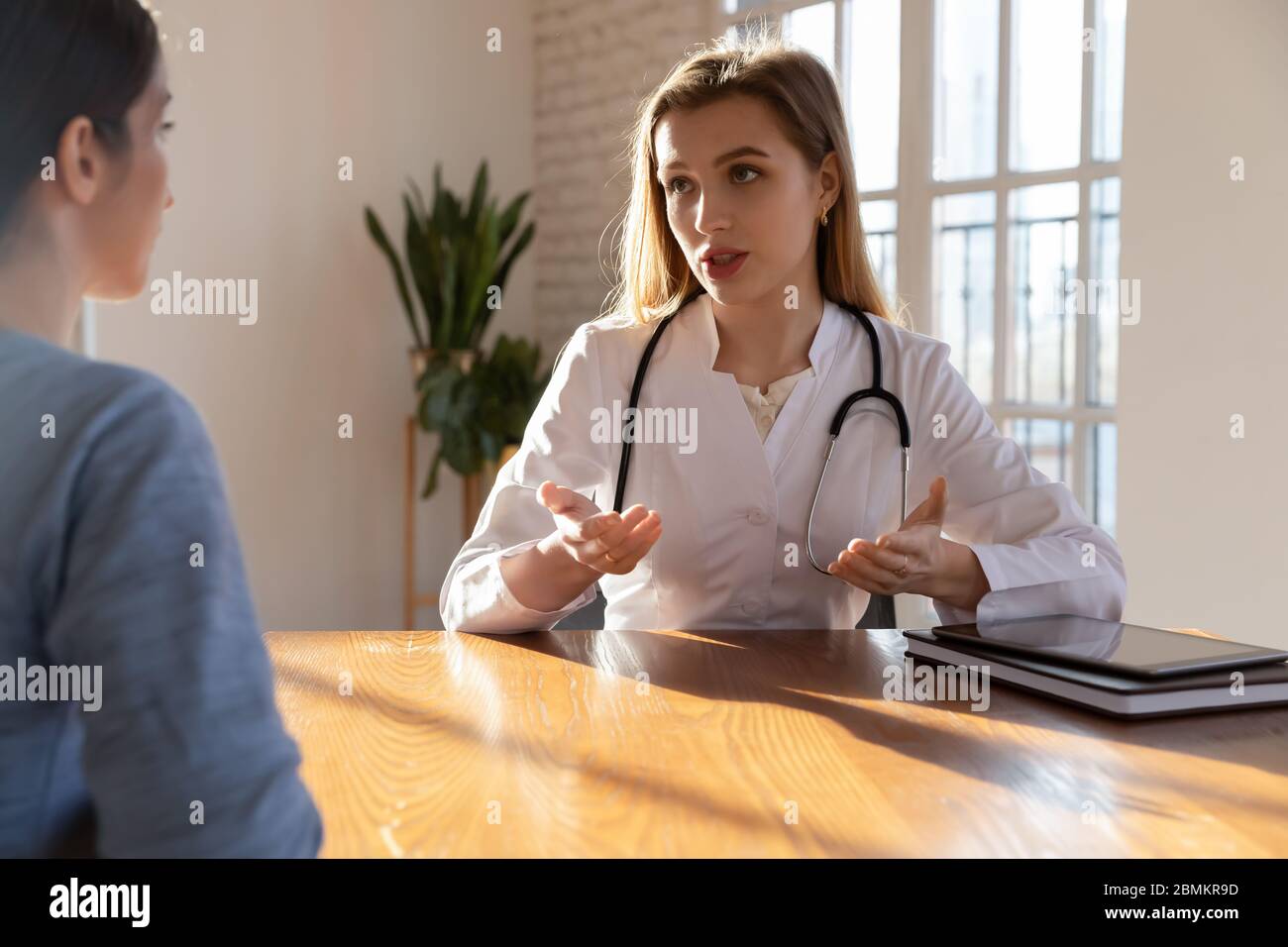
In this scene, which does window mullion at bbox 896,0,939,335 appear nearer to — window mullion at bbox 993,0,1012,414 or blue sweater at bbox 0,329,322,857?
window mullion at bbox 993,0,1012,414

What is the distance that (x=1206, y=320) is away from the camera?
9.62 ft

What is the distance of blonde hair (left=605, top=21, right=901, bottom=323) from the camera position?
1.90m

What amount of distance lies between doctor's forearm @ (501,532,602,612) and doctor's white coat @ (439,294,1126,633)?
0.57 ft

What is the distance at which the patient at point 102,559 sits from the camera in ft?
1.99

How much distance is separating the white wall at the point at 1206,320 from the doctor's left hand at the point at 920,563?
1543 mm

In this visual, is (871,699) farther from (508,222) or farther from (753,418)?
(508,222)

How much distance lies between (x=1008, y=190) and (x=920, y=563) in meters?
2.42

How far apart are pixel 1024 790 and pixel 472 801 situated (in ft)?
1.45

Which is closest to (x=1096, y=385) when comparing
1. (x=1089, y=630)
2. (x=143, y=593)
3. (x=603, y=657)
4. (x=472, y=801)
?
(x=1089, y=630)

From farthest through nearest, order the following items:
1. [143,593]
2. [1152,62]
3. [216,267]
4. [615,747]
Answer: [216,267], [1152,62], [615,747], [143,593]

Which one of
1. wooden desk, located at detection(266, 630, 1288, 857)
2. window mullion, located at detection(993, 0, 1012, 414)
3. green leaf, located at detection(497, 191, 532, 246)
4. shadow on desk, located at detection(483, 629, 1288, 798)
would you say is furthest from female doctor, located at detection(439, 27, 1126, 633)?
green leaf, located at detection(497, 191, 532, 246)

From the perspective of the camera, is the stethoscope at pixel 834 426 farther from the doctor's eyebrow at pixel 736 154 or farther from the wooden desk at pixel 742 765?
the wooden desk at pixel 742 765
